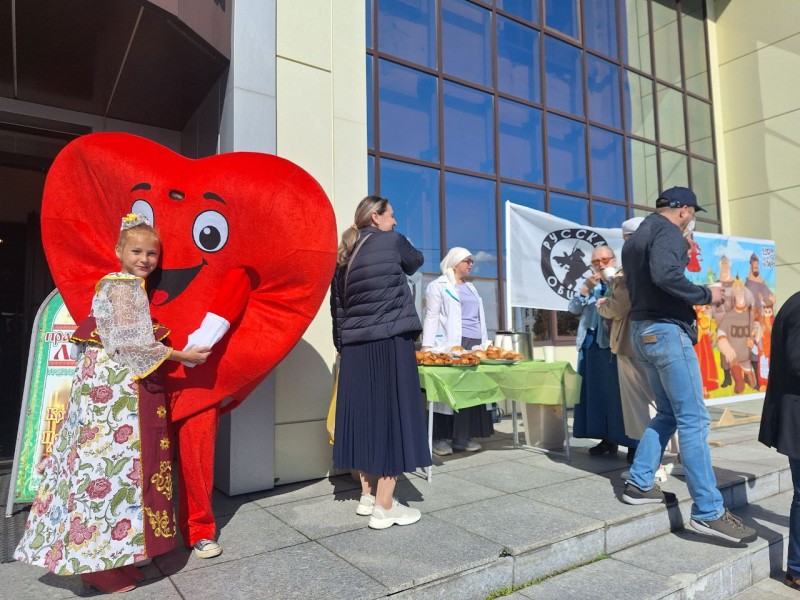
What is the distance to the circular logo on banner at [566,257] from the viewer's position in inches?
216

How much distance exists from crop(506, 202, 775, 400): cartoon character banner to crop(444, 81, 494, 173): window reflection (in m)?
1.80

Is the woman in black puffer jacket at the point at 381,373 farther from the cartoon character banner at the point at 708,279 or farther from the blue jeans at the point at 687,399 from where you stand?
the cartoon character banner at the point at 708,279

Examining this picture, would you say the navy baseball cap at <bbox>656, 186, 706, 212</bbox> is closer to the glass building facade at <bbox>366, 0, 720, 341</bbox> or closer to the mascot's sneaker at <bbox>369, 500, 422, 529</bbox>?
the mascot's sneaker at <bbox>369, 500, 422, 529</bbox>

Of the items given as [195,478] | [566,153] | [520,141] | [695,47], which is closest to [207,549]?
[195,478]

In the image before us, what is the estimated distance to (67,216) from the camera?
273cm

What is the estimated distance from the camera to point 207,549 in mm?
2697

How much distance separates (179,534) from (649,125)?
370 inches

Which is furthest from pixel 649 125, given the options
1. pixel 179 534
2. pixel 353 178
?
pixel 179 534

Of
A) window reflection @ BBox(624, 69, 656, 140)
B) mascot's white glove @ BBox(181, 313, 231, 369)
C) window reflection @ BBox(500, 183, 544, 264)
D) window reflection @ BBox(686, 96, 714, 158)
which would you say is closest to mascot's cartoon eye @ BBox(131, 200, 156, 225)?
mascot's white glove @ BBox(181, 313, 231, 369)

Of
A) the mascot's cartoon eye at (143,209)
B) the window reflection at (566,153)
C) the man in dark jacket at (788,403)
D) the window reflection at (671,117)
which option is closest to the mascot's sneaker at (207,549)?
the mascot's cartoon eye at (143,209)

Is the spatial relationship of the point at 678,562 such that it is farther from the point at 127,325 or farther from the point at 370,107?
the point at 370,107

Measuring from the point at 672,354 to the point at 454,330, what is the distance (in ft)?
6.52

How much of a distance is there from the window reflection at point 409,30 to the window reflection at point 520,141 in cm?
127

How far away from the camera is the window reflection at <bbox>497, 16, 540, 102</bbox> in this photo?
7434 millimetres
